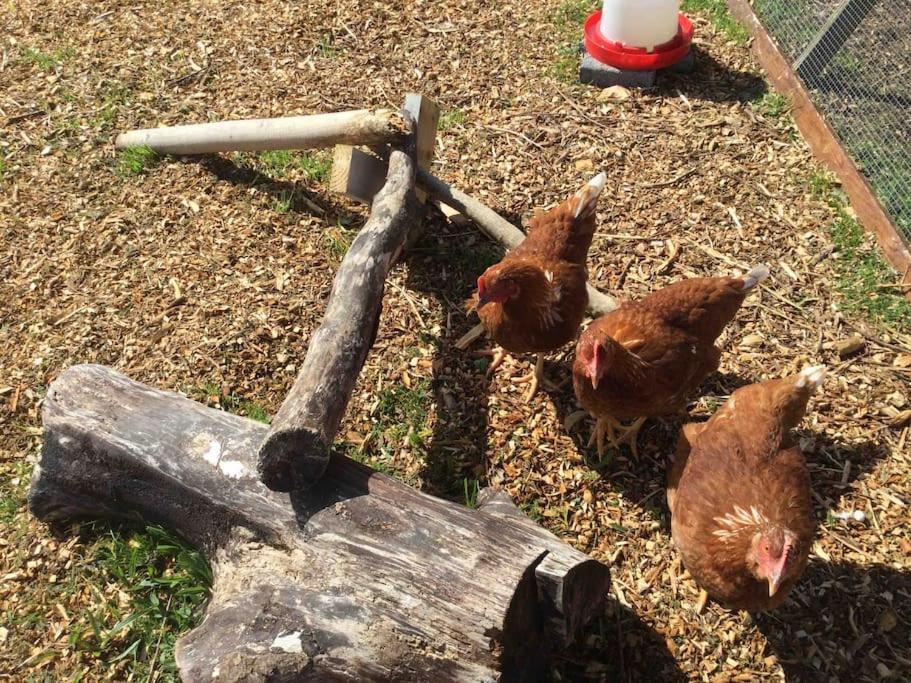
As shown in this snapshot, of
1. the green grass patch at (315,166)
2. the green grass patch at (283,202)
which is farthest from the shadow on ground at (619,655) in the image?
the green grass patch at (315,166)

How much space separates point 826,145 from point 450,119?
2.48 m

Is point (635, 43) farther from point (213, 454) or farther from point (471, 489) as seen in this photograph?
point (213, 454)

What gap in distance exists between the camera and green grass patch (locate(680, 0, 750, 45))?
492 cm

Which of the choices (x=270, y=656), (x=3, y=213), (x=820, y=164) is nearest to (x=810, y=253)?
(x=820, y=164)

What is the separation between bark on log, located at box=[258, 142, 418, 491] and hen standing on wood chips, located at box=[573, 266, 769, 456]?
3.09 ft

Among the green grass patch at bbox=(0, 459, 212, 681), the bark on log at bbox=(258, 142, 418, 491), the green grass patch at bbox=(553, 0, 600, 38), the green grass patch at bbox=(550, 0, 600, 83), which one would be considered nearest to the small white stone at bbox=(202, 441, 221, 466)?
the bark on log at bbox=(258, 142, 418, 491)

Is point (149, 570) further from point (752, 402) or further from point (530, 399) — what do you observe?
point (752, 402)

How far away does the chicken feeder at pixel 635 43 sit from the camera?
174 inches

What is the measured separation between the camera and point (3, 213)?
13.5 feet

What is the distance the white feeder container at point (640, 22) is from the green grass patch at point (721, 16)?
662 millimetres

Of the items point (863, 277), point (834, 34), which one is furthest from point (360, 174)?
point (834, 34)

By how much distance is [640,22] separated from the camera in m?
4.44

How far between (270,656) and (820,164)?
422 cm

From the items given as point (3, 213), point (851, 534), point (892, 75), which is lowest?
point (3, 213)
